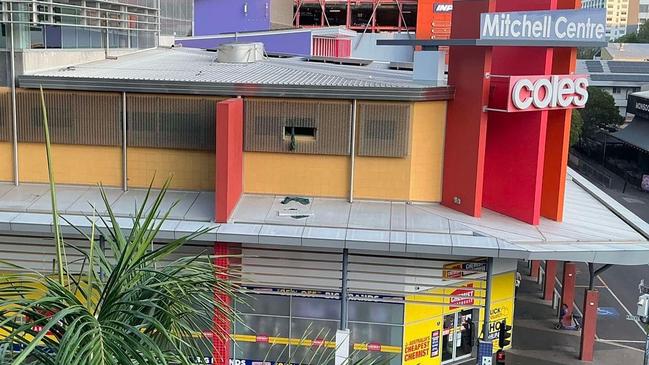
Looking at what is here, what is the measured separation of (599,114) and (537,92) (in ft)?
175

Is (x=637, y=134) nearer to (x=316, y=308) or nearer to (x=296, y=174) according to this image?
(x=296, y=174)

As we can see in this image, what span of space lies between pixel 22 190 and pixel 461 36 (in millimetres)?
13126

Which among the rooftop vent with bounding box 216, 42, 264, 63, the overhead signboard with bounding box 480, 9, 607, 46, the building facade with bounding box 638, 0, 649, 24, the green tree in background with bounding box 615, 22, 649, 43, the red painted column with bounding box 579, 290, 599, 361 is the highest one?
the building facade with bounding box 638, 0, 649, 24

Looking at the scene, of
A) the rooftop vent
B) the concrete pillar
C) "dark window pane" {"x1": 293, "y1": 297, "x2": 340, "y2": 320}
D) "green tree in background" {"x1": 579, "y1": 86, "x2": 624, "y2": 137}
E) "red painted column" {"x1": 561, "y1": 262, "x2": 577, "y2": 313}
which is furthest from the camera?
"green tree in background" {"x1": 579, "y1": 86, "x2": 624, "y2": 137}

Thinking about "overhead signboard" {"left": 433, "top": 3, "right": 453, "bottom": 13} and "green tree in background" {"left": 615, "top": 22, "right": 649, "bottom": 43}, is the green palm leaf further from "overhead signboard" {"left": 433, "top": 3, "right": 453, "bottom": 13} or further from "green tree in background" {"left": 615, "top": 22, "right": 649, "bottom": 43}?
"green tree in background" {"left": 615, "top": 22, "right": 649, "bottom": 43}

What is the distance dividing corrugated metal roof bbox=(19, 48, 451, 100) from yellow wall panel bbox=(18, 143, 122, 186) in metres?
1.81

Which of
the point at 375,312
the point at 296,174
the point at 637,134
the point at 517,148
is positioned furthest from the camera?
the point at 637,134

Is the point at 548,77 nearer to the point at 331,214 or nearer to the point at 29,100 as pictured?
the point at 331,214

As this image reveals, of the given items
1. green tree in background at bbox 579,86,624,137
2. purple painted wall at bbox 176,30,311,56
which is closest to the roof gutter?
purple painted wall at bbox 176,30,311,56

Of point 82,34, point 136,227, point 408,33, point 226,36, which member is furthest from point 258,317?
point 408,33

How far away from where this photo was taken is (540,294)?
100ft

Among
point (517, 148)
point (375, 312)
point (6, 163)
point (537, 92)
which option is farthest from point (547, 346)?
point (6, 163)

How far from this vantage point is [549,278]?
96.5 ft

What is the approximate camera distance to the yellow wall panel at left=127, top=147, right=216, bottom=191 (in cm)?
2184
